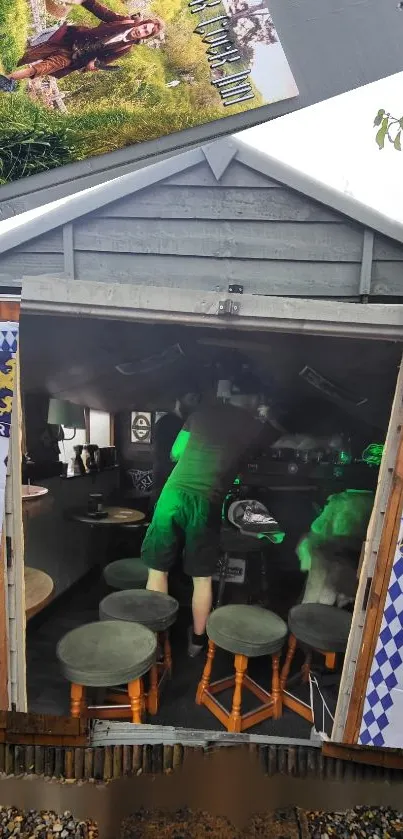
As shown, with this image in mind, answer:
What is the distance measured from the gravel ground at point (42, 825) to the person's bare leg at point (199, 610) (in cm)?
109

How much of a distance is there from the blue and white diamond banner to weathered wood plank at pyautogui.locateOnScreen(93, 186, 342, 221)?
1.12 m

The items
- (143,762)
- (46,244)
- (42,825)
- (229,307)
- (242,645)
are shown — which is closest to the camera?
(229,307)

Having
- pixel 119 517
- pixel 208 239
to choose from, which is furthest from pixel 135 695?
pixel 208 239

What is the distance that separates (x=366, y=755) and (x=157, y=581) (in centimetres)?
114

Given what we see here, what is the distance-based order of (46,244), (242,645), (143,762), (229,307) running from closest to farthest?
1. (229,307)
2. (46,244)
3. (242,645)
4. (143,762)

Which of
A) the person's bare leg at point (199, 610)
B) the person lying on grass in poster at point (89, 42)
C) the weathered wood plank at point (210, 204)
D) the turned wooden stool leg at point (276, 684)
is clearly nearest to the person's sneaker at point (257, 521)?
the person's bare leg at point (199, 610)

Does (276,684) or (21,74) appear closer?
(21,74)

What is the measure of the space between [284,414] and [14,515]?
1008 mm

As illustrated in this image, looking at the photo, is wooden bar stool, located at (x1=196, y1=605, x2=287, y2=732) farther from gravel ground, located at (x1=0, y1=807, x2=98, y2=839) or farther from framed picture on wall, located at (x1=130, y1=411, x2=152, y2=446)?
gravel ground, located at (x1=0, y1=807, x2=98, y2=839)

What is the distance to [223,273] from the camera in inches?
60.6

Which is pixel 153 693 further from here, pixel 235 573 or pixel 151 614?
pixel 235 573

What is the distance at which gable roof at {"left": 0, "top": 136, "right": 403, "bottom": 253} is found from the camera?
1.49 meters

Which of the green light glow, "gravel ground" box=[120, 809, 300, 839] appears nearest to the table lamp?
the green light glow

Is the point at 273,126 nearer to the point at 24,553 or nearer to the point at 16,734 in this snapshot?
the point at 24,553
